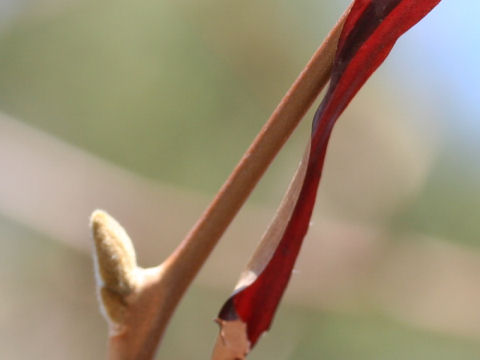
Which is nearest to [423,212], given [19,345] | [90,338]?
[90,338]

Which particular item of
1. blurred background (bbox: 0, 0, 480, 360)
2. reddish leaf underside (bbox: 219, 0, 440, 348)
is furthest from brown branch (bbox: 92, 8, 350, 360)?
blurred background (bbox: 0, 0, 480, 360)

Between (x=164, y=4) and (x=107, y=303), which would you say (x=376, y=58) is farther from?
(x=164, y=4)

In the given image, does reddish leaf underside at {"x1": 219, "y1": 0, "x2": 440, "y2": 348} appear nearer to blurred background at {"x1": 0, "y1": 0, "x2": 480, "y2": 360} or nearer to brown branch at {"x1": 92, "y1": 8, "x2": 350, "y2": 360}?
brown branch at {"x1": 92, "y1": 8, "x2": 350, "y2": 360}

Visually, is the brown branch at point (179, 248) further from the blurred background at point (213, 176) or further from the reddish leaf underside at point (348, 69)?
the blurred background at point (213, 176)

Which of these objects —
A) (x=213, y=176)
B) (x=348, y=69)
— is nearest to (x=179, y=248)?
(x=348, y=69)

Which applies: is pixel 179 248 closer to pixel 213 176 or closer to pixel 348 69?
pixel 348 69

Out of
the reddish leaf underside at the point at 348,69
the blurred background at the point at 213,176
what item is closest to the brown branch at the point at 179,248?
the reddish leaf underside at the point at 348,69
